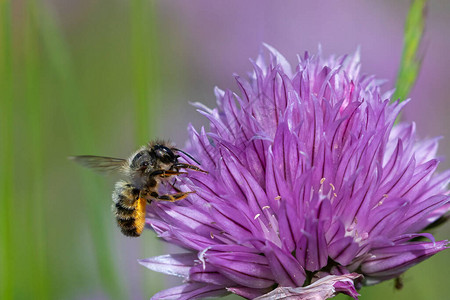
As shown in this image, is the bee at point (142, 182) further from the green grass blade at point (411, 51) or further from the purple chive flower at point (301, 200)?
the green grass blade at point (411, 51)

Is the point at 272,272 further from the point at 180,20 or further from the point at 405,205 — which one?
the point at 180,20

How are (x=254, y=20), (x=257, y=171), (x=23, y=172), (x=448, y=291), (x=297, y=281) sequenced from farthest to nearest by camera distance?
(x=254, y=20) → (x=23, y=172) → (x=448, y=291) → (x=257, y=171) → (x=297, y=281)

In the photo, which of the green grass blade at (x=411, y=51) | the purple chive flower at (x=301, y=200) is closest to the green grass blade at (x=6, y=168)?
the purple chive flower at (x=301, y=200)

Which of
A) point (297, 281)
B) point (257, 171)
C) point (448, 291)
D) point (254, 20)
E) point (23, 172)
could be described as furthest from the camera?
point (254, 20)

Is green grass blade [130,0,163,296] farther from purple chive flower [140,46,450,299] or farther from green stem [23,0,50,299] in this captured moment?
purple chive flower [140,46,450,299]

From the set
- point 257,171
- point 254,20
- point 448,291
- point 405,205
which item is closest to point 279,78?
point 257,171

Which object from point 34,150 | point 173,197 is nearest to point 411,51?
point 173,197
